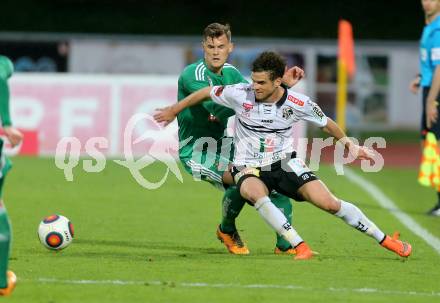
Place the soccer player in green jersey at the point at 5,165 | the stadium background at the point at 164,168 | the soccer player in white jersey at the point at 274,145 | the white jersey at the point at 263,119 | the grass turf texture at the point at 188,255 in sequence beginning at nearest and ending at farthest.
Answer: the soccer player in green jersey at the point at 5,165 → the grass turf texture at the point at 188,255 → the stadium background at the point at 164,168 → the soccer player in white jersey at the point at 274,145 → the white jersey at the point at 263,119

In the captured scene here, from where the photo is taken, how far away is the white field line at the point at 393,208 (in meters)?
10.3

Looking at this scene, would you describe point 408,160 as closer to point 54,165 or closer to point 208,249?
point 54,165

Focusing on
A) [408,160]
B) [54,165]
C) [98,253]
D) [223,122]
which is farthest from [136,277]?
[408,160]

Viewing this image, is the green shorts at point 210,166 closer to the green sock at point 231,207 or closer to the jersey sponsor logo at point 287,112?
the green sock at point 231,207

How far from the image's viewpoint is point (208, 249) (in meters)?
9.42

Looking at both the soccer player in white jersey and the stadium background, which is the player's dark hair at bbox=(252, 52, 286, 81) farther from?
the stadium background

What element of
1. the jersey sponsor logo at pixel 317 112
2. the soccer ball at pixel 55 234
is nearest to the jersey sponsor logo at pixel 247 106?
the jersey sponsor logo at pixel 317 112

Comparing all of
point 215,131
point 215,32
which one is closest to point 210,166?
point 215,131

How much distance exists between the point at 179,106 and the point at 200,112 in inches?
39.2

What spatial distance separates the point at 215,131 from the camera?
9.60 m

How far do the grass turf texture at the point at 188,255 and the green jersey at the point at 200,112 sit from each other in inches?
37.1

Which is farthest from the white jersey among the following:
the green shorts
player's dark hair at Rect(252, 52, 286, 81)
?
the green shorts

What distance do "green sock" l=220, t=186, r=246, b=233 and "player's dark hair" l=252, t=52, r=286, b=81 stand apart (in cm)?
110

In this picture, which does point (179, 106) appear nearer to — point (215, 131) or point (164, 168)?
point (215, 131)
